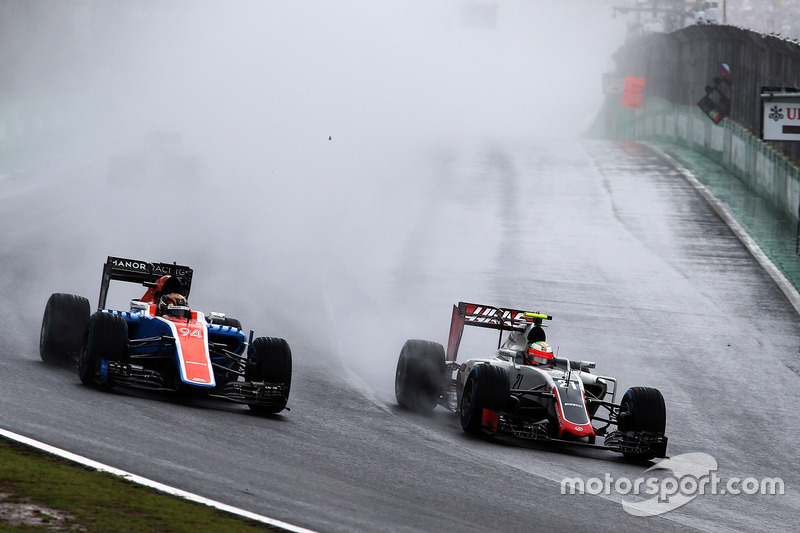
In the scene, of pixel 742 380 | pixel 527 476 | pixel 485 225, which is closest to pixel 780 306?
pixel 742 380

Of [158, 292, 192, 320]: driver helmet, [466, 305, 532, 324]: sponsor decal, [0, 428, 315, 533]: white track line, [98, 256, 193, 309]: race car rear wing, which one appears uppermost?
[98, 256, 193, 309]: race car rear wing

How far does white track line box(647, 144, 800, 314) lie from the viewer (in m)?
25.6

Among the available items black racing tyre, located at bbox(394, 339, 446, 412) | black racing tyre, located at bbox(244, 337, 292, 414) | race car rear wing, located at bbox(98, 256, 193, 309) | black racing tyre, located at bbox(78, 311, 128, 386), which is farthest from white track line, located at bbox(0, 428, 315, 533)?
black racing tyre, located at bbox(394, 339, 446, 412)

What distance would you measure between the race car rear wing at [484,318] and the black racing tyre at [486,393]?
205cm

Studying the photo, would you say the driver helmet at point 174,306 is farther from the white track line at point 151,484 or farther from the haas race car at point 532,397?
the white track line at point 151,484

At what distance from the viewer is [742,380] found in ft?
63.6

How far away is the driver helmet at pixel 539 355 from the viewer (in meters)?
15.3

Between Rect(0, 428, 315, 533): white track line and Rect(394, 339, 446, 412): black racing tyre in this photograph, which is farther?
Rect(394, 339, 446, 412): black racing tyre

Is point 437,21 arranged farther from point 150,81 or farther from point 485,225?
point 485,225

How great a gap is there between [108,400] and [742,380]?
36.4 ft

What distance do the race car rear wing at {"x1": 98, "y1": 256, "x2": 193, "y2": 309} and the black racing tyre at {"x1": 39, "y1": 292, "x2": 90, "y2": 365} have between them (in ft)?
2.36

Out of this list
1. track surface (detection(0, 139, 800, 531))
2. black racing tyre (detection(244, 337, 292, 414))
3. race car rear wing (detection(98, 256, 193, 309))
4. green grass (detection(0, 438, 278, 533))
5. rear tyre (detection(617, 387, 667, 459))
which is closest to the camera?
green grass (detection(0, 438, 278, 533))

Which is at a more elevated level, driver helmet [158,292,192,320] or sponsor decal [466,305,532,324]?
driver helmet [158,292,192,320]

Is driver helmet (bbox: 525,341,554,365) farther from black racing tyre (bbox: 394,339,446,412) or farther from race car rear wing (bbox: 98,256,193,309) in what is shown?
race car rear wing (bbox: 98,256,193,309)
